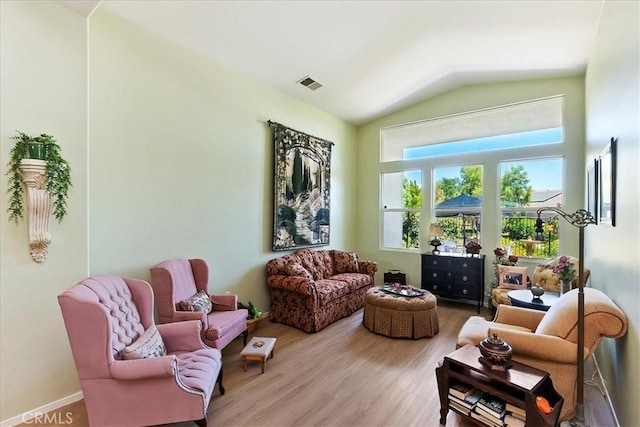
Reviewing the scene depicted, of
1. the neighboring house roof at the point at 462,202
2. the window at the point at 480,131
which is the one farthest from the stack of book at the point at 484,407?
the window at the point at 480,131

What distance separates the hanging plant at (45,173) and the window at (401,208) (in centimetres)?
507

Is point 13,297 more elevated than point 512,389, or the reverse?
point 13,297

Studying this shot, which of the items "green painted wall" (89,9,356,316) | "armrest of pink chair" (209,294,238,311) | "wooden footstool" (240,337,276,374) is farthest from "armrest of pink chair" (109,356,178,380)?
"armrest of pink chair" (209,294,238,311)

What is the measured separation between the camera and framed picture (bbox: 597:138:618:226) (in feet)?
7.28

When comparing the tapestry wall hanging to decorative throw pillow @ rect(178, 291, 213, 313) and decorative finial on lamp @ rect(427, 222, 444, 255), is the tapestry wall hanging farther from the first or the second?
decorative finial on lamp @ rect(427, 222, 444, 255)

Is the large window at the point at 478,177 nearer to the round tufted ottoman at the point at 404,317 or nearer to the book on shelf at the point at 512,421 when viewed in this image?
the round tufted ottoman at the point at 404,317

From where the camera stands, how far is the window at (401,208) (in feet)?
18.6

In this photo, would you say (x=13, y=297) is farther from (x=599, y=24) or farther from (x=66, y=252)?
(x=599, y=24)

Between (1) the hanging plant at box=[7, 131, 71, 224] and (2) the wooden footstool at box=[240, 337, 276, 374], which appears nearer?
(1) the hanging plant at box=[7, 131, 71, 224]

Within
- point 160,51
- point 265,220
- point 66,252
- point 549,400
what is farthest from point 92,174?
point 549,400

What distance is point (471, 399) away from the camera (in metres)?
2.01

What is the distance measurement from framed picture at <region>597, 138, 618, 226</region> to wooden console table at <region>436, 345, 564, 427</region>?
1.34m

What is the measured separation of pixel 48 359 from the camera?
7.23 feet

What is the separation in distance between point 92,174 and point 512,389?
370cm
